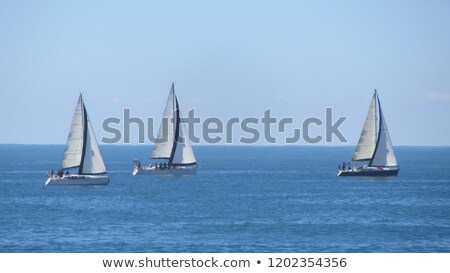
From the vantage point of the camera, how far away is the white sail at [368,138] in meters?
97.8

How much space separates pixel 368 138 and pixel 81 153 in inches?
1365

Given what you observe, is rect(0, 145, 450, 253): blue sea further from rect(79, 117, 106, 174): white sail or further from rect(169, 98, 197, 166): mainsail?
rect(169, 98, 197, 166): mainsail

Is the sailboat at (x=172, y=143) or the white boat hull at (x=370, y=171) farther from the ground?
the sailboat at (x=172, y=143)

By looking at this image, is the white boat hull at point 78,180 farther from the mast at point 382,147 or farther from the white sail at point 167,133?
the mast at point 382,147

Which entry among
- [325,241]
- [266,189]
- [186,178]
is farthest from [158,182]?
[325,241]

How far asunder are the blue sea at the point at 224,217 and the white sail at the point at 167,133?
715cm

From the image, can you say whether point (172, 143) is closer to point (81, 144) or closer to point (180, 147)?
point (180, 147)

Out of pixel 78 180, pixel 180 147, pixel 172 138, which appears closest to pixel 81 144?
pixel 78 180

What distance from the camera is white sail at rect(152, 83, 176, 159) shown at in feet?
321

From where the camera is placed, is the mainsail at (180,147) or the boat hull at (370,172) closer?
the boat hull at (370,172)

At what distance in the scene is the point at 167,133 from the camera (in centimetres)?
9812

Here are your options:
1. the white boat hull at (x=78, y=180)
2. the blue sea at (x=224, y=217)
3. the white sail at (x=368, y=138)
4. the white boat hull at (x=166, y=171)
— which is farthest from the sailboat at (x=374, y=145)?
the white boat hull at (x=78, y=180)

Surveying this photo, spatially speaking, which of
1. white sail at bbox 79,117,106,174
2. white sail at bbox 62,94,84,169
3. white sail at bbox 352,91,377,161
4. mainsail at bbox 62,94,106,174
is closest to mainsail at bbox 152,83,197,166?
white sail at bbox 79,117,106,174
